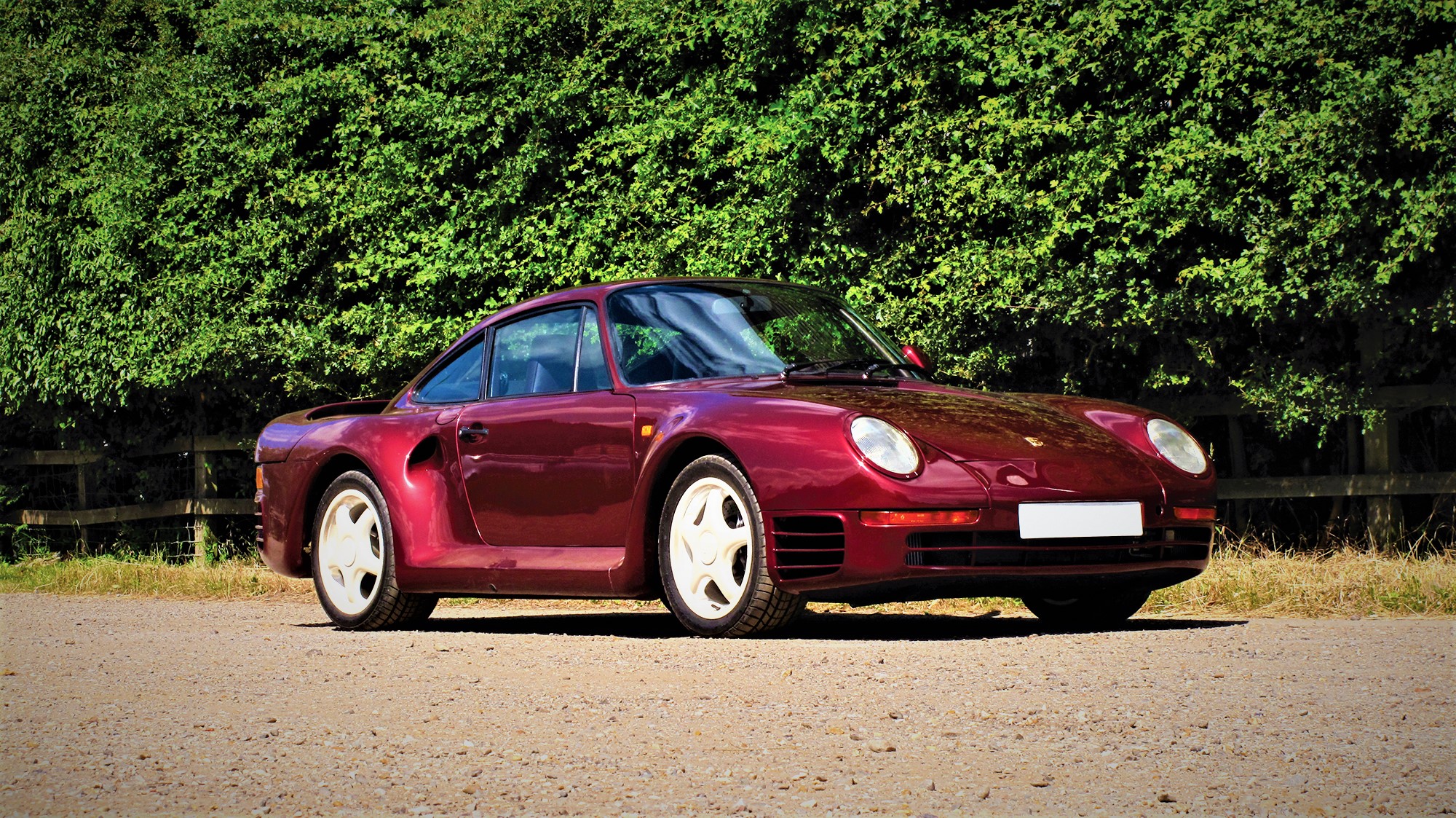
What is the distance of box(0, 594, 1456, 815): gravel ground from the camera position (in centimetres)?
334

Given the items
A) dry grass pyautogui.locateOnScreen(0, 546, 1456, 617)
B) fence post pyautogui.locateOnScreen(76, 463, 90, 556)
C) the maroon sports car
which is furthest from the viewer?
fence post pyautogui.locateOnScreen(76, 463, 90, 556)

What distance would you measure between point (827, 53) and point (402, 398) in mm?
3770

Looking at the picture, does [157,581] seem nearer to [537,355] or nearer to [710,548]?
[537,355]

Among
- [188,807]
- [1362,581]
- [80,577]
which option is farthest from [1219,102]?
[80,577]

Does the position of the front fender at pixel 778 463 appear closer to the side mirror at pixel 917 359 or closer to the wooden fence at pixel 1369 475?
the side mirror at pixel 917 359

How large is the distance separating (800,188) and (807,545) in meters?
4.38

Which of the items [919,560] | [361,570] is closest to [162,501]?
[361,570]

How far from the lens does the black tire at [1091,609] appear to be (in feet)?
21.6

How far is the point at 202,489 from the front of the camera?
1306cm

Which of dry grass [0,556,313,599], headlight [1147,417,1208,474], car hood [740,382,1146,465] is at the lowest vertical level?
dry grass [0,556,313,599]

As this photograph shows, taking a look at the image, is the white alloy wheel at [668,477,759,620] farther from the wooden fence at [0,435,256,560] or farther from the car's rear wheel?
the wooden fence at [0,435,256,560]

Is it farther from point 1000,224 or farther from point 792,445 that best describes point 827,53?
point 792,445

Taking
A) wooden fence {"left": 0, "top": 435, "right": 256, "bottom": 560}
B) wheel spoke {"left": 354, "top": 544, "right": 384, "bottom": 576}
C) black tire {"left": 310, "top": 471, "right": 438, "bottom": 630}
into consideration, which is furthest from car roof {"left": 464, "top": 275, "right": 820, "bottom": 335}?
wooden fence {"left": 0, "top": 435, "right": 256, "bottom": 560}

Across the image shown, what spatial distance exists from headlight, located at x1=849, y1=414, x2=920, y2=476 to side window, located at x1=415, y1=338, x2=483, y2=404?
2.29 meters
